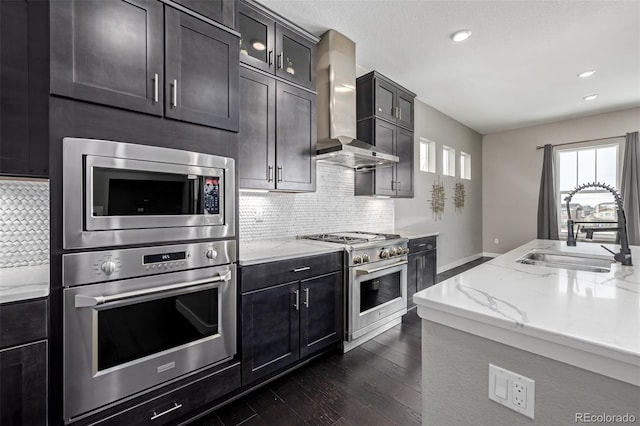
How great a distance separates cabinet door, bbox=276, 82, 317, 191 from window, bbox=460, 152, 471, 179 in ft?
15.5

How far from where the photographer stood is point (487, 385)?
85cm

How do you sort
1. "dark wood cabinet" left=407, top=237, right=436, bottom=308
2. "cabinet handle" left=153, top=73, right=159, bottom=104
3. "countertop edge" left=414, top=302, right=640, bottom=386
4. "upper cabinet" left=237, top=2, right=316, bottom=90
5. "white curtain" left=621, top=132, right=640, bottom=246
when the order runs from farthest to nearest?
1. "white curtain" left=621, top=132, right=640, bottom=246
2. "dark wood cabinet" left=407, top=237, right=436, bottom=308
3. "upper cabinet" left=237, top=2, right=316, bottom=90
4. "cabinet handle" left=153, top=73, right=159, bottom=104
5. "countertop edge" left=414, top=302, right=640, bottom=386

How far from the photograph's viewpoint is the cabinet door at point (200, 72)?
1.60 metres

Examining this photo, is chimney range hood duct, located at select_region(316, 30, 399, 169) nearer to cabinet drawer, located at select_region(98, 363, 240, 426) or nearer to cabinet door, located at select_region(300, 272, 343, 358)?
cabinet door, located at select_region(300, 272, 343, 358)

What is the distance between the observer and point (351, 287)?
8.14 feet

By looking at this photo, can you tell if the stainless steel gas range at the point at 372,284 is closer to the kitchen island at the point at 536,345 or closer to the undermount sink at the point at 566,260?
the undermount sink at the point at 566,260

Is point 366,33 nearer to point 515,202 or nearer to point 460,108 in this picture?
point 460,108

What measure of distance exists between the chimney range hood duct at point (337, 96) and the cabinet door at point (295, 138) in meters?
0.19

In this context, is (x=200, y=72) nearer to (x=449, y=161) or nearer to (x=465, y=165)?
(x=449, y=161)

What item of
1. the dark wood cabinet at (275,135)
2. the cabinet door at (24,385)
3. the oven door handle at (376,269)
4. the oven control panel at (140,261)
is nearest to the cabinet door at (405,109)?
the dark wood cabinet at (275,135)

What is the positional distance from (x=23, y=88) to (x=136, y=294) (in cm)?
107

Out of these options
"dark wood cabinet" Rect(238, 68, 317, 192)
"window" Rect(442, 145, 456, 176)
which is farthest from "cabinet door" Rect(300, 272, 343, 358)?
"window" Rect(442, 145, 456, 176)

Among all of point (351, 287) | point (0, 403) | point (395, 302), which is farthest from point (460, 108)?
point (0, 403)

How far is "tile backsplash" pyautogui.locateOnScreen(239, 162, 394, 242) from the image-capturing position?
2.67 metres
